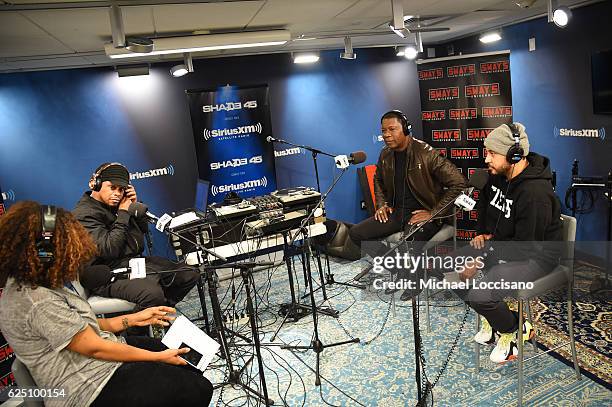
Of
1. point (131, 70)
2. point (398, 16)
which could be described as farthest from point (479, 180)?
point (131, 70)

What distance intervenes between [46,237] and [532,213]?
2574mm

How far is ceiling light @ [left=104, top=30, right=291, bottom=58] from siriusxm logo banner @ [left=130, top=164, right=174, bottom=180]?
1864 mm

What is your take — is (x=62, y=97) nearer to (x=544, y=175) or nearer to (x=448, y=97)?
(x=448, y=97)

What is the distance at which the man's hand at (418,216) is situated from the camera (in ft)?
12.4

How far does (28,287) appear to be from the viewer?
1.83 m

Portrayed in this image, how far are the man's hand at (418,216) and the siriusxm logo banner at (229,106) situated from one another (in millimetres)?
2677

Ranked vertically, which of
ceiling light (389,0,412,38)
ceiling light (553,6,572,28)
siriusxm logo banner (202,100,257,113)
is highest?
ceiling light (389,0,412,38)

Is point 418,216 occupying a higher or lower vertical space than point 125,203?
lower

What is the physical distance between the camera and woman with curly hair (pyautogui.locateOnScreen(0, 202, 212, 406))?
1.81m

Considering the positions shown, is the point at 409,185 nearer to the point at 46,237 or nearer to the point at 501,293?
the point at 501,293

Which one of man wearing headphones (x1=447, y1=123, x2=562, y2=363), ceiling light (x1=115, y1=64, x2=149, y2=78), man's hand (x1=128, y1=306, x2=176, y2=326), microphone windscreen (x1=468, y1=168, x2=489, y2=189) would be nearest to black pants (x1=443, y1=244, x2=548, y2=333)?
man wearing headphones (x1=447, y1=123, x2=562, y2=363)

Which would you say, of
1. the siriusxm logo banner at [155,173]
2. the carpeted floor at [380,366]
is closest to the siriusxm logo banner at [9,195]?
the siriusxm logo banner at [155,173]

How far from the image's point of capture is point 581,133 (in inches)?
192

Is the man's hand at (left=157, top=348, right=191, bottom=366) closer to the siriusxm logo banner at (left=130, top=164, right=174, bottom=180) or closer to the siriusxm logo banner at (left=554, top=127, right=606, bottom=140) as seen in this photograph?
the siriusxm logo banner at (left=130, top=164, right=174, bottom=180)
